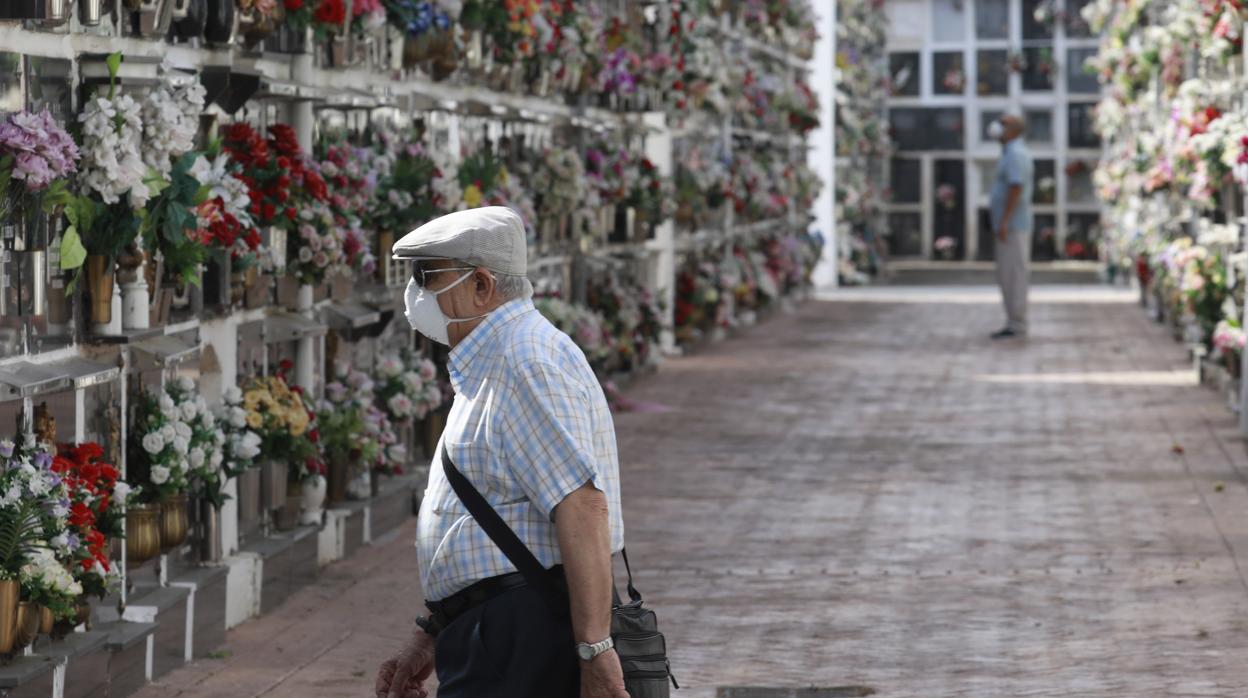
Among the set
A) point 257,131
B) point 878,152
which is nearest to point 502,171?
point 257,131

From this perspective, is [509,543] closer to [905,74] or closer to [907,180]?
[905,74]

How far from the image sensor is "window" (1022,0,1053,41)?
35281mm

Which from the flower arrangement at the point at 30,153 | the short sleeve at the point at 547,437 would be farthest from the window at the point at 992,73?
the short sleeve at the point at 547,437

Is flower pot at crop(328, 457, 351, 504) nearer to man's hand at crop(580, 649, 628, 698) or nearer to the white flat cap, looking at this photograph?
the white flat cap

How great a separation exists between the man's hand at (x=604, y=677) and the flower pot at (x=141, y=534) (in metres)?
2.84

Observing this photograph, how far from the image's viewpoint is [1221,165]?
1192cm

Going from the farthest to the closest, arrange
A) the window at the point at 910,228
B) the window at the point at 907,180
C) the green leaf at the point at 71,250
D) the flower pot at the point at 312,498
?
the window at the point at 910,228 → the window at the point at 907,180 → the flower pot at the point at 312,498 → the green leaf at the point at 71,250

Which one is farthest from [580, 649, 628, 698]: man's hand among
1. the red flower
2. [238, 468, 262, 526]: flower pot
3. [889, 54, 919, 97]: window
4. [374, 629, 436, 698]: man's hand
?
[889, 54, 919, 97]: window

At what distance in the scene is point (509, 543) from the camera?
3.58m

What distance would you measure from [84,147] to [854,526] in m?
4.35

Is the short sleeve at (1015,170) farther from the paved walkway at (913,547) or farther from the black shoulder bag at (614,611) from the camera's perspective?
the black shoulder bag at (614,611)

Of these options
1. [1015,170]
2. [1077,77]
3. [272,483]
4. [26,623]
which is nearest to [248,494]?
[272,483]

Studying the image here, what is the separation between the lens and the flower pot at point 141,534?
20.0 ft

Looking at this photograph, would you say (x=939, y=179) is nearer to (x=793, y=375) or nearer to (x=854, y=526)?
(x=793, y=375)
